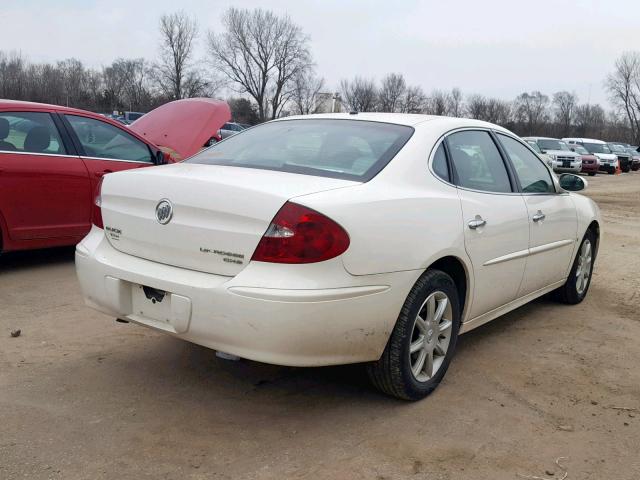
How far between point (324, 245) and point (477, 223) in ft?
3.90

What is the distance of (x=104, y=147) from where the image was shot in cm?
624

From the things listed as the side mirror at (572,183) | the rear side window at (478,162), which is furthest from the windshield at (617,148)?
the rear side window at (478,162)

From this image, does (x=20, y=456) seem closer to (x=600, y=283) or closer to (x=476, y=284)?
(x=476, y=284)

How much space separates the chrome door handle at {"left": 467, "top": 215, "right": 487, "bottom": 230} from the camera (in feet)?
11.4

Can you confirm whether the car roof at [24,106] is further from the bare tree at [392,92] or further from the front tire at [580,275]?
the bare tree at [392,92]

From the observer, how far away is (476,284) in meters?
3.63

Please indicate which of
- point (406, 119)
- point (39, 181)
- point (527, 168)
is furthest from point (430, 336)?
point (39, 181)

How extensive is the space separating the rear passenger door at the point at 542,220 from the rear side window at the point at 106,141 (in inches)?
148

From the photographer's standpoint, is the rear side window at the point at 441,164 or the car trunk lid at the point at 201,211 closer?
the car trunk lid at the point at 201,211

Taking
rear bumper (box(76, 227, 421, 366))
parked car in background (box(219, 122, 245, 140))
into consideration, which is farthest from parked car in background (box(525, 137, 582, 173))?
rear bumper (box(76, 227, 421, 366))

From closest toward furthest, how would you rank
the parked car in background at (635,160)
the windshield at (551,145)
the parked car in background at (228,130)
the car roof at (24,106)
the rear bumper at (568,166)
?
1. the car roof at (24,106)
2. the rear bumper at (568,166)
3. the parked car in background at (228,130)
4. the windshield at (551,145)
5. the parked car in background at (635,160)

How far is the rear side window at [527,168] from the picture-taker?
4.37 metres

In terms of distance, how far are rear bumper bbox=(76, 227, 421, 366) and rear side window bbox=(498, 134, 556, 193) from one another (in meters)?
1.71

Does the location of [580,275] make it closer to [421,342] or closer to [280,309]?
[421,342]
